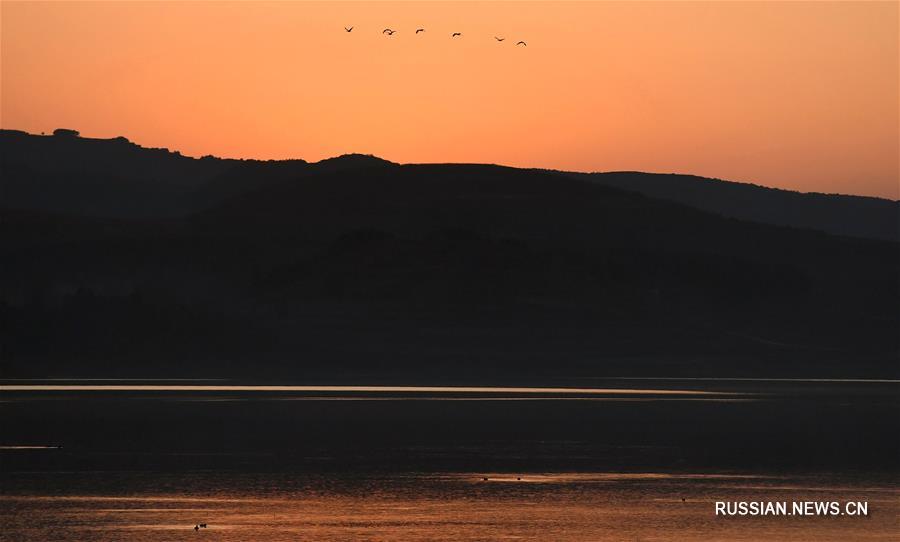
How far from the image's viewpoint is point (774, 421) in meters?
41.2

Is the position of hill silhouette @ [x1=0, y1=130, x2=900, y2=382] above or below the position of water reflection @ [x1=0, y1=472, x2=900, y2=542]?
above

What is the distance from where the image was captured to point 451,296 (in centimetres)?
12694

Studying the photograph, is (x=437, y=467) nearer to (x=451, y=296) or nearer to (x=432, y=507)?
(x=432, y=507)

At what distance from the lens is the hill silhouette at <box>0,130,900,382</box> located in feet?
282

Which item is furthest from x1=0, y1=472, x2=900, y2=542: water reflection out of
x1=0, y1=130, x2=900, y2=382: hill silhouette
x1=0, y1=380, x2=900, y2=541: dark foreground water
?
x1=0, y1=130, x2=900, y2=382: hill silhouette

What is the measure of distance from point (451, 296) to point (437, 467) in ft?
319

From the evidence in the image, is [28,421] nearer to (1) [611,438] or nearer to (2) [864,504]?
(1) [611,438]

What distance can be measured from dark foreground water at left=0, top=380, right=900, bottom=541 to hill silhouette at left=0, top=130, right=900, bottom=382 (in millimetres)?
23726

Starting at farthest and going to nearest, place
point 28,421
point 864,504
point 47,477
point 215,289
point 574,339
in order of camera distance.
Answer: point 215,289 → point 574,339 → point 28,421 → point 47,477 → point 864,504

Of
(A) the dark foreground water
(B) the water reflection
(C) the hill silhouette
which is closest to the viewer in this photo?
(B) the water reflection

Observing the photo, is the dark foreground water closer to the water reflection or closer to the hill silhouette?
the water reflection

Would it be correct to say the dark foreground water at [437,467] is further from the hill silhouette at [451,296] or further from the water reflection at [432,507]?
the hill silhouette at [451,296]

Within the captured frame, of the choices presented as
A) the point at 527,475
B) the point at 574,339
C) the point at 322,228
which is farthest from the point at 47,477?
the point at 322,228

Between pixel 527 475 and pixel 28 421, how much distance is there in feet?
49.5
